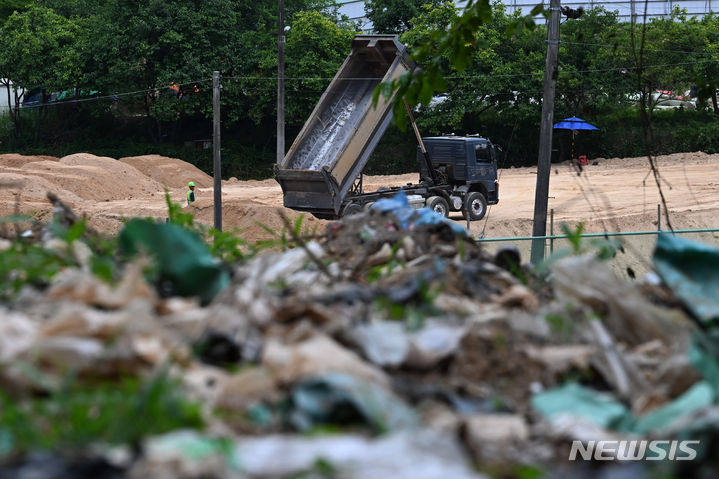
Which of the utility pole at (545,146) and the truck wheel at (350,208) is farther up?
the utility pole at (545,146)

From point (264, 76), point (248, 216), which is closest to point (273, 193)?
point (264, 76)

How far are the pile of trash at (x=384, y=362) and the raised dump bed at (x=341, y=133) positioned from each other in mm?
15832

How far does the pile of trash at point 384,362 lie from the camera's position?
6.85 ft

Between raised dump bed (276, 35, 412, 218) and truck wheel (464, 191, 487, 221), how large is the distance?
4468 millimetres

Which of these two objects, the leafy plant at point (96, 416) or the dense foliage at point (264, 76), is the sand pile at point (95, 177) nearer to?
the dense foliage at point (264, 76)

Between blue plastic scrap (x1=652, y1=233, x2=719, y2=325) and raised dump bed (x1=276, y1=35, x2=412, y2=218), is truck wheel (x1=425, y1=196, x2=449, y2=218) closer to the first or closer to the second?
raised dump bed (x1=276, y1=35, x2=412, y2=218)

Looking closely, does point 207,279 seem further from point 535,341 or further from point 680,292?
point 680,292

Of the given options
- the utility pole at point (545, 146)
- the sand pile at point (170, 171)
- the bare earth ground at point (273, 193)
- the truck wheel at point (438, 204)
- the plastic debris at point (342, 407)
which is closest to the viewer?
the plastic debris at point (342, 407)

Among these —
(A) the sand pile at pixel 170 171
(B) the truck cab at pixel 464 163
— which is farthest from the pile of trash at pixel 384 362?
(A) the sand pile at pixel 170 171

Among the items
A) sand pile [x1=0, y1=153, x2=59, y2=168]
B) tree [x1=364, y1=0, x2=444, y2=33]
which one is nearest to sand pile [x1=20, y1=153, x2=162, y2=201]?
sand pile [x1=0, y1=153, x2=59, y2=168]

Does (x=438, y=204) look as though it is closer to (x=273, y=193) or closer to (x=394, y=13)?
(x=273, y=193)

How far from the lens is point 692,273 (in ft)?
10.9

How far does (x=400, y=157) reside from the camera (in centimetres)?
3816

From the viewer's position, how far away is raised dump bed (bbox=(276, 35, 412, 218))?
19391 millimetres
